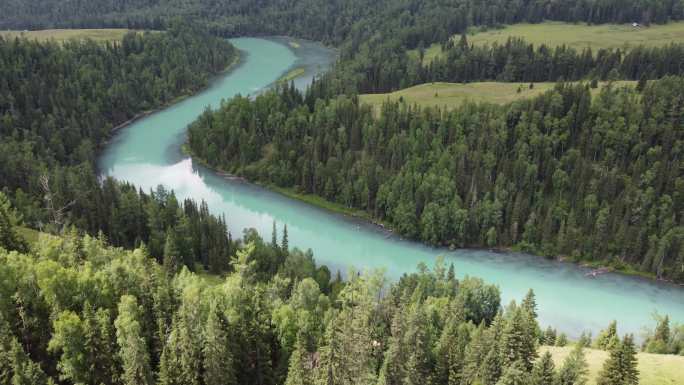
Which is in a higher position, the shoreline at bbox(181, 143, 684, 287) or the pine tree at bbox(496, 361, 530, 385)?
the pine tree at bbox(496, 361, 530, 385)

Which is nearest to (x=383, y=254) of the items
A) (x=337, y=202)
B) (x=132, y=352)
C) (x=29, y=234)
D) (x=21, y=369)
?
(x=337, y=202)

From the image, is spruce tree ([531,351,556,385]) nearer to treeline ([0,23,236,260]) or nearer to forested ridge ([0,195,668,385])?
forested ridge ([0,195,668,385])

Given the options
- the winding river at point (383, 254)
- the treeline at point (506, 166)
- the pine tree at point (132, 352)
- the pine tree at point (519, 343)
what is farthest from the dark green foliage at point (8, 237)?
the treeline at point (506, 166)

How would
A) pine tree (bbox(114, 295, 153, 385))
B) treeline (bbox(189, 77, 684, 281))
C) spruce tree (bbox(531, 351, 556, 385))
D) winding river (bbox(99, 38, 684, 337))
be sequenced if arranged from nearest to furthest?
spruce tree (bbox(531, 351, 556, 385)), pine tree (bbox(114, 295, 153, 385)), winding river (bbox(99, 38, 684, 337)), treeline (bbox(189, 77, 684, 281))

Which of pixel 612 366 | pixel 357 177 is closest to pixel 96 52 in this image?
pixel 357 177

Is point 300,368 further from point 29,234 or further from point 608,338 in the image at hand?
point 29,234

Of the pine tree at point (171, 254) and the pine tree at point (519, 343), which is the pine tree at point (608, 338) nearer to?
the pine tree at point (519, 343)

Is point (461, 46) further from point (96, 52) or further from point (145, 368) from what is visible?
point (145, 368)

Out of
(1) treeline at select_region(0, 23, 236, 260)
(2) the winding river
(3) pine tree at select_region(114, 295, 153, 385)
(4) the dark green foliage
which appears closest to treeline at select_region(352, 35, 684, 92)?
(2) the winding river
